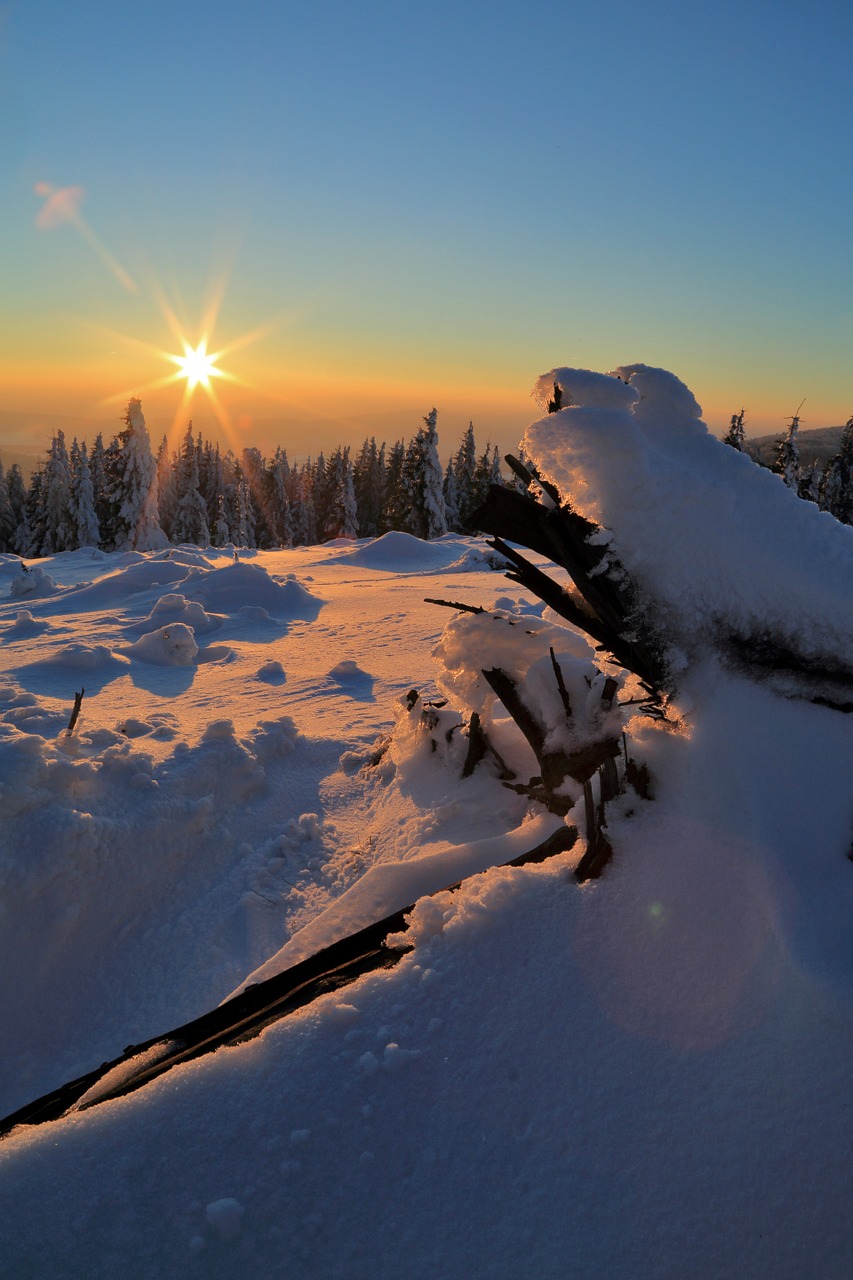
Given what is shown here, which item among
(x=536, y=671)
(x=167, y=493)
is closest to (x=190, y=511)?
(x=167, y=493)

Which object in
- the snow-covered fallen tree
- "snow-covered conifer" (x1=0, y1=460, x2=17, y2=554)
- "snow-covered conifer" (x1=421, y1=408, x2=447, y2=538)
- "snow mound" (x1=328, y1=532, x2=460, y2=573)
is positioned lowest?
"snow-covered conifer" (x1=0, y1=460, x2=17, y2=554)

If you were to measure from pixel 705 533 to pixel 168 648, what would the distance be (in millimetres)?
7325

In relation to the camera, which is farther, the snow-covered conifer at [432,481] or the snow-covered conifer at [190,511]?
the snow-covered conifer at [190,511]

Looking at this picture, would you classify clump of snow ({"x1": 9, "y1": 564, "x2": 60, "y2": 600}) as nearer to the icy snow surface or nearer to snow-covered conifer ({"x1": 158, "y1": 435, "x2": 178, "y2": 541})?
the icy snow surface

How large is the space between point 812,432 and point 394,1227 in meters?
145

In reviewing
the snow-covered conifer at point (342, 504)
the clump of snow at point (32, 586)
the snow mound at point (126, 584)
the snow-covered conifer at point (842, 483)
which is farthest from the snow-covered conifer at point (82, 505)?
the snow-covered conifer at point (842, 483)

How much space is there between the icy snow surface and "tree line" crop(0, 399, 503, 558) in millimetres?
30609

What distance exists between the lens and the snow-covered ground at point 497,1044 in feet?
4.63

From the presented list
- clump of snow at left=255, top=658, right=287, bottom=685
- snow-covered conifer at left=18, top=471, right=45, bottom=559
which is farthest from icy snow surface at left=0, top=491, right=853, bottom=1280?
snow-covered conifer at left=18, top=471, right=45, bottom=559

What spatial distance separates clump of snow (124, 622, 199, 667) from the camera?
8.27m

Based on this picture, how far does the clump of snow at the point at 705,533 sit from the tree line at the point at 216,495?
102 ft

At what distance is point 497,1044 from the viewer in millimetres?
1779

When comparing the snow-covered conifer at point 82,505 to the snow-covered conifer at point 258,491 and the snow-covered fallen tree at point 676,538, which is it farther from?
the snow-covered fallen tree at point 676,538

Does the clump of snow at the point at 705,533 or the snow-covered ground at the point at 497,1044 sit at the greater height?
the clump of snow at the point at 705,533
